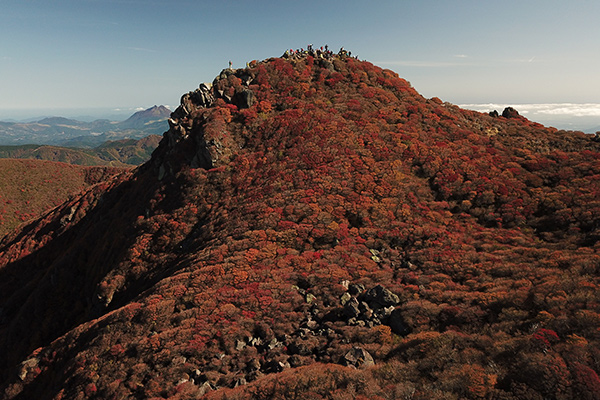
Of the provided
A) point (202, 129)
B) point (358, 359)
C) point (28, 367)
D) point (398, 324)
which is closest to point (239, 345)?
point (358, 359)

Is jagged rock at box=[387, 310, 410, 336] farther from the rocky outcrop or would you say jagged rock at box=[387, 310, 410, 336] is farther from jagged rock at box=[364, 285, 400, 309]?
the rocky outcrop

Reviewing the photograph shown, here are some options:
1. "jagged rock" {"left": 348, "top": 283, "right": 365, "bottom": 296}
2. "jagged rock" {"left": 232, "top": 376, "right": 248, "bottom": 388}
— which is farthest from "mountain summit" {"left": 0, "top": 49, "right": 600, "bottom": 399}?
"jagged rock" {"left": 348, "top": 283, "right": 365, "bottom": 296}

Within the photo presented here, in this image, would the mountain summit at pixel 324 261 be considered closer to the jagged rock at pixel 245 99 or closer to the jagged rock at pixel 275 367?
the jagged rock at pixel 275 367

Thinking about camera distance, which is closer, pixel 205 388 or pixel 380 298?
pixel 205 388

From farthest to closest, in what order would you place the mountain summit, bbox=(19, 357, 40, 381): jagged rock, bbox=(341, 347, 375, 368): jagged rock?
bbox=(19, 357, 40, 381): jagged rock
bbox=(341, 347, 375, 368): jagged rock
the mountain summit

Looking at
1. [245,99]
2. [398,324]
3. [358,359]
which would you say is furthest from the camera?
[245,99]

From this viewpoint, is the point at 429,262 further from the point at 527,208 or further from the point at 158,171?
the point at 158,171

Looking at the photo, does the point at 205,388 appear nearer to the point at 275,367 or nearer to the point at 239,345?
the point at 239,345

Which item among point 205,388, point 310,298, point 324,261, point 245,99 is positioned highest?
point 245,99
